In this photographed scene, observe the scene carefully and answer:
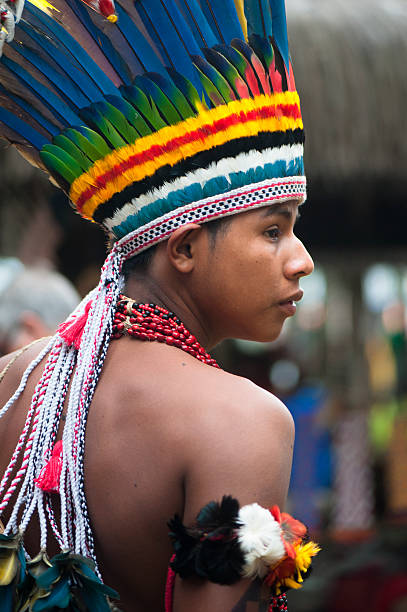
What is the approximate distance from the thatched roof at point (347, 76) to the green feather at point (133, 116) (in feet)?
11.1

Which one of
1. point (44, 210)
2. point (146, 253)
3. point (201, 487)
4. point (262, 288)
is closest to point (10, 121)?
point (146, 253)

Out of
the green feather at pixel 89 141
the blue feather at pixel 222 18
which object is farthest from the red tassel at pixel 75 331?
the blue feather at pixel 222 18

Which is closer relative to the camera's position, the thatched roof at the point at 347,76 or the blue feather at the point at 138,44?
the blue feather at the point at 138,44

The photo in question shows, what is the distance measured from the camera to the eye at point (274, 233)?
65.6 inches

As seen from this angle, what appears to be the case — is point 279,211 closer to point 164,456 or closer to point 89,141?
point 89,141

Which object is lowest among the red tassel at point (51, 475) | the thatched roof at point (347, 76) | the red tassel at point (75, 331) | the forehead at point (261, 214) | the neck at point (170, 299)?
the red tassel at point (51, 475)

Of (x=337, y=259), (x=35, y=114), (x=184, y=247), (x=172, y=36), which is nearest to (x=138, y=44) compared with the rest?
(x=172, y=36)

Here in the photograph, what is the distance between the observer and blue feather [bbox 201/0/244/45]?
166 cm

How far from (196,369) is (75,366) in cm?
32

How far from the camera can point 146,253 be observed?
1.74 metres

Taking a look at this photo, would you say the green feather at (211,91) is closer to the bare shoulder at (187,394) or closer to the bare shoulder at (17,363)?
the bare shoulder at (187,394)

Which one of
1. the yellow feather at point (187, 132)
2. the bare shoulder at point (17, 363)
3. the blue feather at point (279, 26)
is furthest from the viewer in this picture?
the bare shoulder at point (17, 363)

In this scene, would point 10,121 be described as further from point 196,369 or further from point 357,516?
point 357,516

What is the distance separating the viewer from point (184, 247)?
1.67 meters
